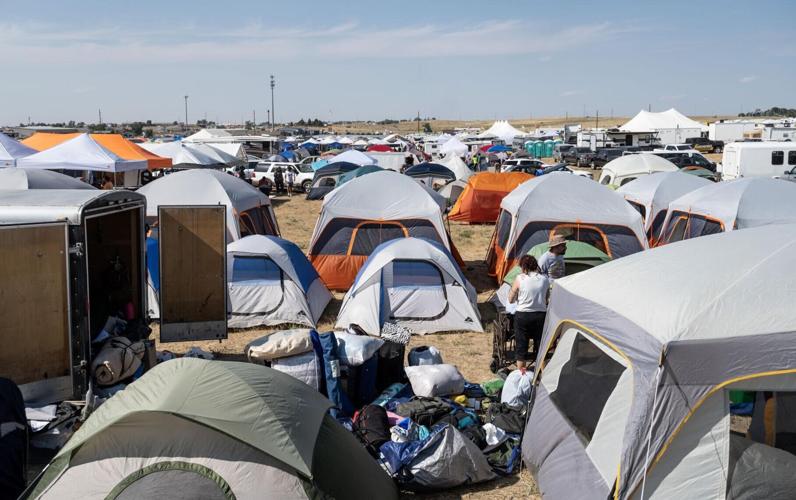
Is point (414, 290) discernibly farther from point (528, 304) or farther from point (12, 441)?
point (12, 441)

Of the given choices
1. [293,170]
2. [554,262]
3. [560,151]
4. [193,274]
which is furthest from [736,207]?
[560,151]

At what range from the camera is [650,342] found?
4.51 metres

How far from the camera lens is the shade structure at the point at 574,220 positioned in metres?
11.7

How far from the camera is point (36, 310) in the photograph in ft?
20.1

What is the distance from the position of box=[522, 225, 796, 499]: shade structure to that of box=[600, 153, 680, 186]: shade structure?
18738mm

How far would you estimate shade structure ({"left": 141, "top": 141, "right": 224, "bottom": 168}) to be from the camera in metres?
27.6

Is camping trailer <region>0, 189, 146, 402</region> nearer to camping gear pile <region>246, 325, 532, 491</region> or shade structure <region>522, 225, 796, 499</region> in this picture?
camping gear pile <region>246, 325, 532, 491</region>

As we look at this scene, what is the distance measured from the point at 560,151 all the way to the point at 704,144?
34.0 ft

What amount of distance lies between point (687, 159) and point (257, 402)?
102ft

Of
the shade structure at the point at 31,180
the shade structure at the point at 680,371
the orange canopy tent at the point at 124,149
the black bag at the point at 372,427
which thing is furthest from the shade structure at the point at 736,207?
the orange canopy tent at the point at 124,149

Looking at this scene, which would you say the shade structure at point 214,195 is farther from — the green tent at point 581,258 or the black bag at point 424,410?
the black bag at point 424,410

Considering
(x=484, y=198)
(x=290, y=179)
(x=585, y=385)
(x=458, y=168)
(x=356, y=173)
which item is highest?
(x=458, y=168)

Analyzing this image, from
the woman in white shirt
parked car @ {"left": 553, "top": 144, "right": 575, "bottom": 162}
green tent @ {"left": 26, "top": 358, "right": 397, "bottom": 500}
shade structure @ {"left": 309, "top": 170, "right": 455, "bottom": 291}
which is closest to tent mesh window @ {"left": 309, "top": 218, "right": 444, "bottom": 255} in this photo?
shade structure @ {"left": 309, "top": 170, "right": 455, "bottom": 291}

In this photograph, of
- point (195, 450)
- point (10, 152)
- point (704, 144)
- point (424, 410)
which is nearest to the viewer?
point (195, 450)
